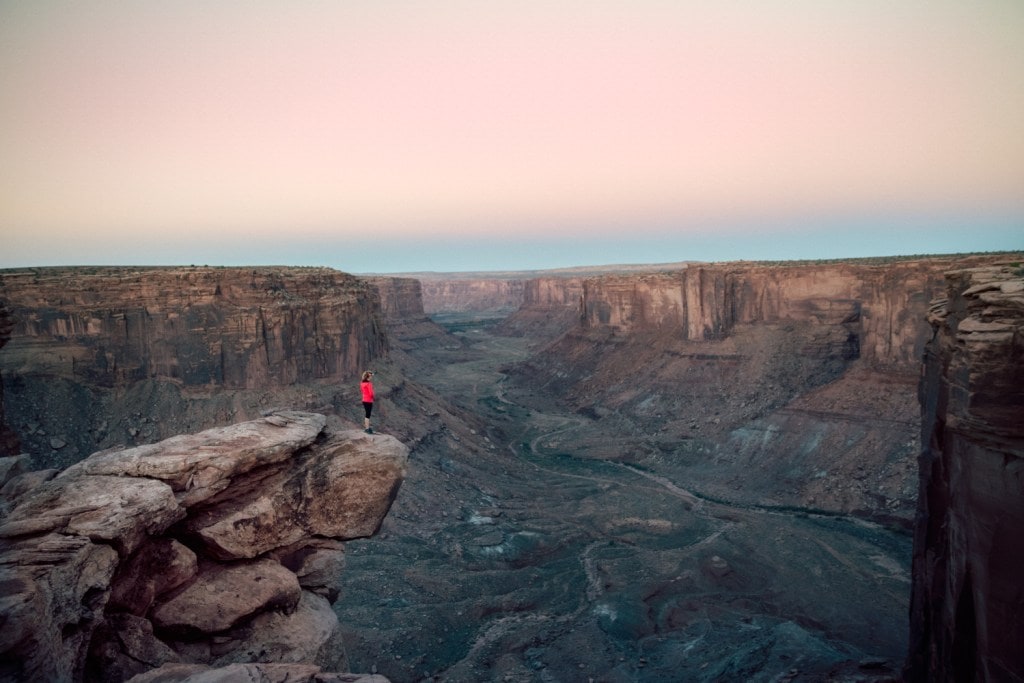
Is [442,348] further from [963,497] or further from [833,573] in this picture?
[963,497]

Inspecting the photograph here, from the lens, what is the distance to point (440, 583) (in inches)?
802

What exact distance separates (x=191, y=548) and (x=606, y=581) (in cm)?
1441

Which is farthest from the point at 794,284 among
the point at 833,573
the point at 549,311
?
the point at 549,311

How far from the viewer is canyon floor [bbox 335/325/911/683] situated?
53.0ft

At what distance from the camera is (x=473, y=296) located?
167 metres

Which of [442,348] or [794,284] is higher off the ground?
[794,284]

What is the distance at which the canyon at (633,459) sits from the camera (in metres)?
16.3

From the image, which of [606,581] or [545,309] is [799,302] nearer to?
[606,581]

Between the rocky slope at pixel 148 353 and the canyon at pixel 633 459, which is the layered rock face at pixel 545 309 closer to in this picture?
the canyon at pixel 633 459

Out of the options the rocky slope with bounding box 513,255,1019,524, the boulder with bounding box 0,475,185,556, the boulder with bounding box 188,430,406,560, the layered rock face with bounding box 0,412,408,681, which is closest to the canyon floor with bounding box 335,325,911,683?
the rocky slope with bounding box 513,255,1019,524

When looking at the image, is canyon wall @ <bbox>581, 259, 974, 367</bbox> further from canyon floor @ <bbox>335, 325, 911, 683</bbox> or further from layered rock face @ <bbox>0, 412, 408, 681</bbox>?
layered rock face @ <bbox>0, 412, 408, 681</bbox>

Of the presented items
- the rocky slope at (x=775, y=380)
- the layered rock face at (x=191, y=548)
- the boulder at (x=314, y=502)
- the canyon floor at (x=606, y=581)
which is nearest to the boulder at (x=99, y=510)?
the layered rock face at (x=191, y=548)

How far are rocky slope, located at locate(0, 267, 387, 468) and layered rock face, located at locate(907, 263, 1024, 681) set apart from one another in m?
24.7

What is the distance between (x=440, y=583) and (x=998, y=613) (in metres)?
15.0
